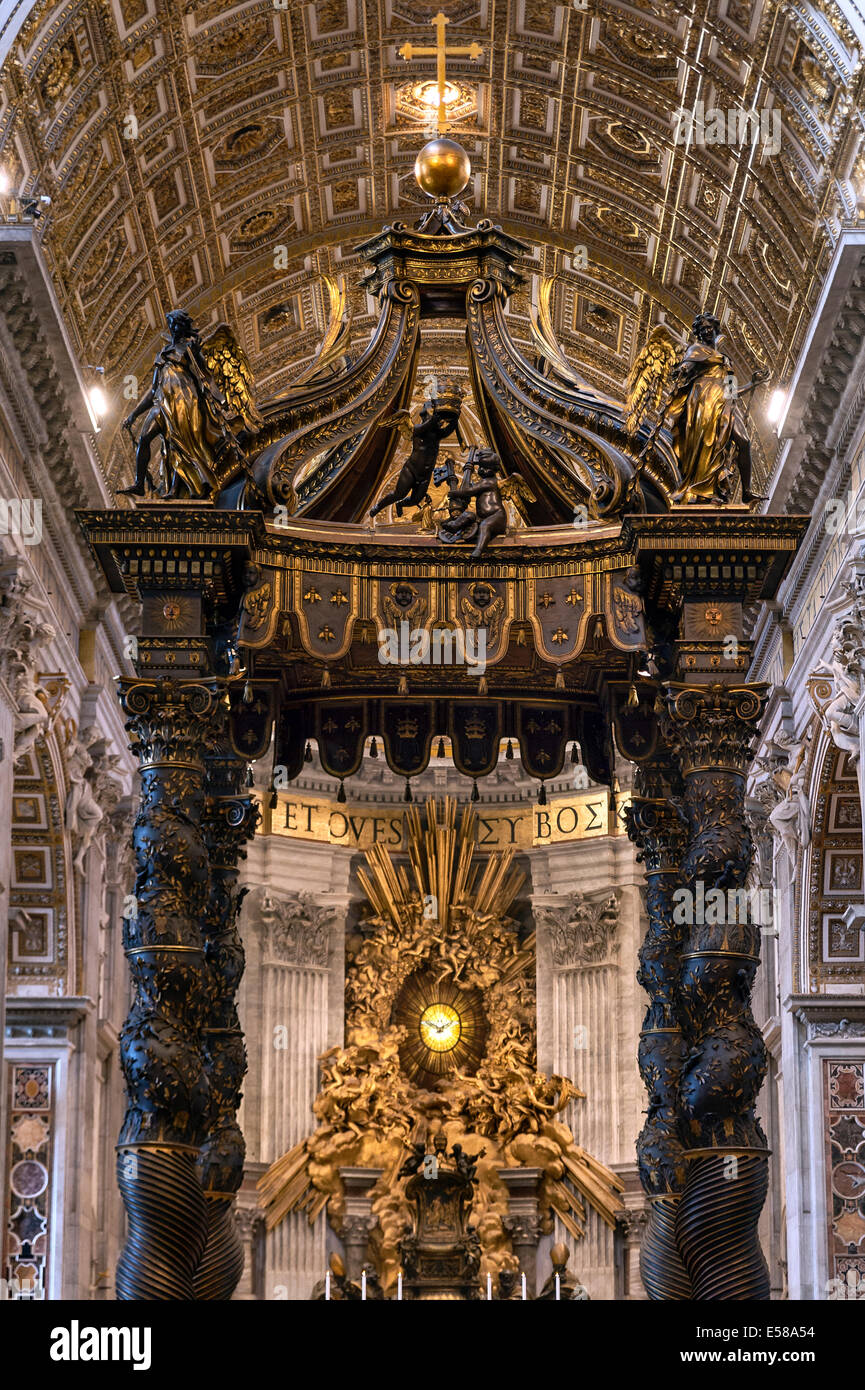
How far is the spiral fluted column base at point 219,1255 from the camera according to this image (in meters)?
8.82

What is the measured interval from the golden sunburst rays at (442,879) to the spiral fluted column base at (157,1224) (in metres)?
14.7

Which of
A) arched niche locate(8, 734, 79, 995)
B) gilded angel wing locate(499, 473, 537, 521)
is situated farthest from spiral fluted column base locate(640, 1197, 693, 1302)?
arched niche locate(8, 734, 79, 995)

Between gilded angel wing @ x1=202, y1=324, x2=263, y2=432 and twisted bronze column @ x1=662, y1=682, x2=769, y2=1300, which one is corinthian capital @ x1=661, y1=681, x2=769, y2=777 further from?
gilded angel wing @ x1=202, y1=324, x2=263, y2=432

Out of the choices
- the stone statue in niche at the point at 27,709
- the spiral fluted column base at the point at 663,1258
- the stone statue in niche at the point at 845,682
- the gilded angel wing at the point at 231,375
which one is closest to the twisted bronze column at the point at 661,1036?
the spiral fluted column base at the point at 663,1258

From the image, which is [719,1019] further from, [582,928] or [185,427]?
[582,928]

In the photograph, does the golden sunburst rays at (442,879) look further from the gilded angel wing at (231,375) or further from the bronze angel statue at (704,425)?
the bronze angel statue at (704,425)

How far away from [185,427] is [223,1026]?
8.41 feet

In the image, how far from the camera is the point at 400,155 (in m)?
18.5

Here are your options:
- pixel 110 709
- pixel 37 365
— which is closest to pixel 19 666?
pixel 37 365

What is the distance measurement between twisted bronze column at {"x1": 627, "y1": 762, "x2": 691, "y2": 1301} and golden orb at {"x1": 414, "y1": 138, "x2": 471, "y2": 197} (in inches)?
111

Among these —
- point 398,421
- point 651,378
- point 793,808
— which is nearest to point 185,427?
point 398,421

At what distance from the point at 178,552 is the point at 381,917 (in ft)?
47.3

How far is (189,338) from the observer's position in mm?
9188
